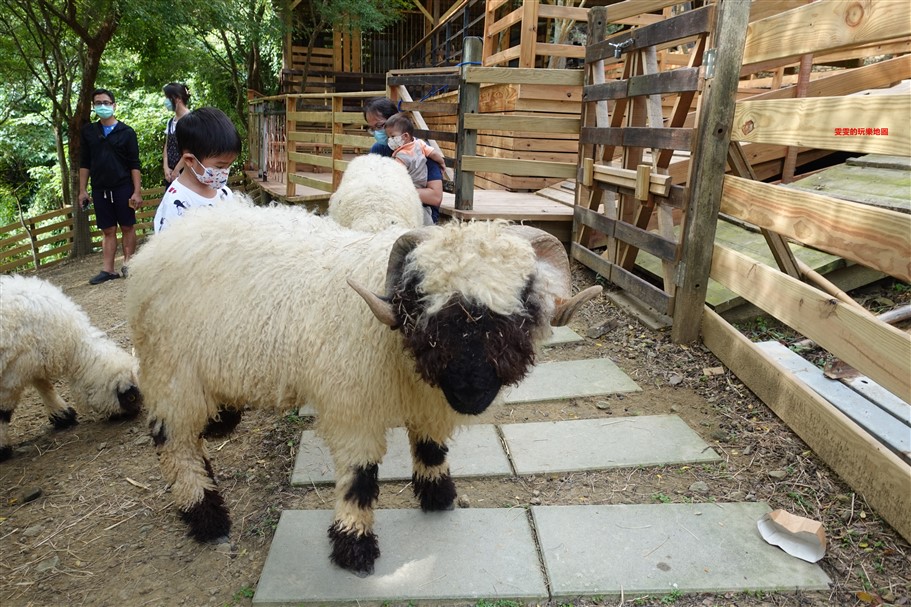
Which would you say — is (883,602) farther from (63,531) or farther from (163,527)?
(63,531)

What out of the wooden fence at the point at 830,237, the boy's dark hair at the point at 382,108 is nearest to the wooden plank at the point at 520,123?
the boy's dark hair at the point at 382,108

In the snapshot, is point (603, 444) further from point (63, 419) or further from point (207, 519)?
point (63, 419)

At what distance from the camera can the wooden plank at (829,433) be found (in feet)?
8.78

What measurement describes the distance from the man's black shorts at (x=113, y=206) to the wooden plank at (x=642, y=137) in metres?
6.29

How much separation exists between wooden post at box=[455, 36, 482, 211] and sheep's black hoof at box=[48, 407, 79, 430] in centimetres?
460

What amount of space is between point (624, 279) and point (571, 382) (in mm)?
1588

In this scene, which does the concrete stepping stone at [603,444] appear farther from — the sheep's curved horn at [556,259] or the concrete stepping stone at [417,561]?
the sheep's curved horn at [556,259]

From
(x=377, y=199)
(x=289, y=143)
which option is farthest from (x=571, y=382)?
(x=289, y=143)

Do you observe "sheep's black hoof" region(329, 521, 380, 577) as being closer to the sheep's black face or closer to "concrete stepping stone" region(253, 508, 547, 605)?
"concrete stepping stone" region(253, 508, 547, 605)

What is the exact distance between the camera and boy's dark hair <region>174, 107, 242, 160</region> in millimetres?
3088

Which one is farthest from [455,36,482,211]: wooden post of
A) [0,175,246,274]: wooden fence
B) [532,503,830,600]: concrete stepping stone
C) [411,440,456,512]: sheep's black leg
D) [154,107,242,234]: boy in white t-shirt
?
[0,175,246,274]: wooden fence

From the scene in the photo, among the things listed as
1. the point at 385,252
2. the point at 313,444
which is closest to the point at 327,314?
the point at 385,252

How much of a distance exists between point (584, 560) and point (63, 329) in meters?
4.30

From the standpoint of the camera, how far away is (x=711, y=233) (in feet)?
14.3
